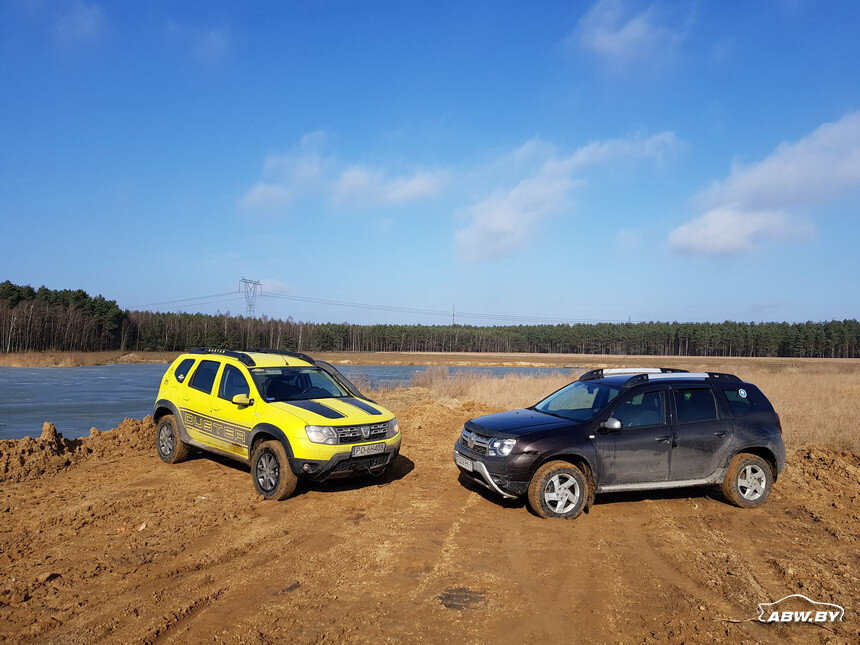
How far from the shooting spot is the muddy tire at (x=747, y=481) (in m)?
8.05

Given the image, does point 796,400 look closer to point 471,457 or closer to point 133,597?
point 471,457

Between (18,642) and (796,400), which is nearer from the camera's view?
(18,642)

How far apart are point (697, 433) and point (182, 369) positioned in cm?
818

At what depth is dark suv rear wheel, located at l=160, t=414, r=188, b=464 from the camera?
32.8 ft

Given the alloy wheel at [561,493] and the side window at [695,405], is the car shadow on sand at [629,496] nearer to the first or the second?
the alloy wheel at [561,493]

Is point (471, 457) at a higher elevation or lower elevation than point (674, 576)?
higher

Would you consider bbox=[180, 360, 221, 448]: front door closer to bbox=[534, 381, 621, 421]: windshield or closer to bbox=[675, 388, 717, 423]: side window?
bbox=[534, 381, 621, 421]: windshield

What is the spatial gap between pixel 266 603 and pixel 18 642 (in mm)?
1702

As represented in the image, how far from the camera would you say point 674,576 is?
559cm

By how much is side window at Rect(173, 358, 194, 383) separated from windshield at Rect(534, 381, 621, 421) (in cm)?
584

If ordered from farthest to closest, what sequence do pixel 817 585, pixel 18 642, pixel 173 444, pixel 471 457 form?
pixel 173 444 → pixel 471 457 → pixel 817 585 → pixel 18 642

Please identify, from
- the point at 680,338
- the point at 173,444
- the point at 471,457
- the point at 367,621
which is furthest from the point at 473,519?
the point at 680,338

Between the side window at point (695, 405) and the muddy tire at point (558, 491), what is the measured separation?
173 centimetres

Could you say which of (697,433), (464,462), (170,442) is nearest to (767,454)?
(697,433)
